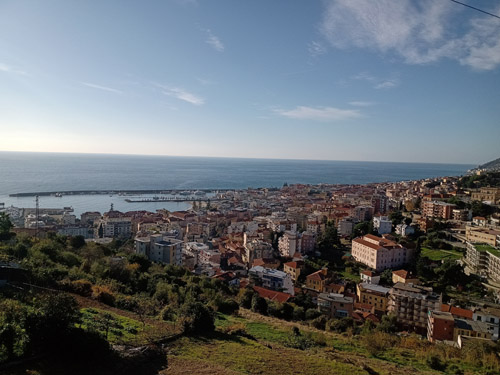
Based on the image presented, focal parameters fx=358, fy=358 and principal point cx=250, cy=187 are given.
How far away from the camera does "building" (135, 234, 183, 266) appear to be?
1530 centimetres

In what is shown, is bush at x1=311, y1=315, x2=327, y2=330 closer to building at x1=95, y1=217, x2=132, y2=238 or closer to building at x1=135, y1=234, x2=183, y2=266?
building at x1=135, y1=234, x2=183, y2=266

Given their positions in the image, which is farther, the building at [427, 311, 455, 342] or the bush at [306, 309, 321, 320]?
the bush at [306, 309, 321, 320]

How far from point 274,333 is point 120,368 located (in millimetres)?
3383

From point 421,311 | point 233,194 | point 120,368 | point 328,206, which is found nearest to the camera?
point 120,368

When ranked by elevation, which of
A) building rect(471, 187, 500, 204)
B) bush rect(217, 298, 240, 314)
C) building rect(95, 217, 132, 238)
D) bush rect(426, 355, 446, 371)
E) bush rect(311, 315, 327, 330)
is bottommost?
building rect(95, 217, 132, 238)

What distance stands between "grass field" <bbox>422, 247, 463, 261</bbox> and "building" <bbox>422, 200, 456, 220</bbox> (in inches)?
266

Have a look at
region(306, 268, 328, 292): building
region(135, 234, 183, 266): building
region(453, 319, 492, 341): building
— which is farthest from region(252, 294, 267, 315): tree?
region(135, 234, 183, 266): building

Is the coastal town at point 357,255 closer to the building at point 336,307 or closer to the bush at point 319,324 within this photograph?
the building at point 336,307

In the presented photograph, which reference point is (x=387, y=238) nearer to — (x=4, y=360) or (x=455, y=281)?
(x=455, y=281)

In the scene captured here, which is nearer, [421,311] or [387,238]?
[421,311]

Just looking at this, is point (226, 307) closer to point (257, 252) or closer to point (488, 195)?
point (257, 252)

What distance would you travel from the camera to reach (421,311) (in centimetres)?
1080

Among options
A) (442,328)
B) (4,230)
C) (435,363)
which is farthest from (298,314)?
(4,230)

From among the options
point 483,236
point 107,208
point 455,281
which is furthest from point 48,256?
point 107,208
